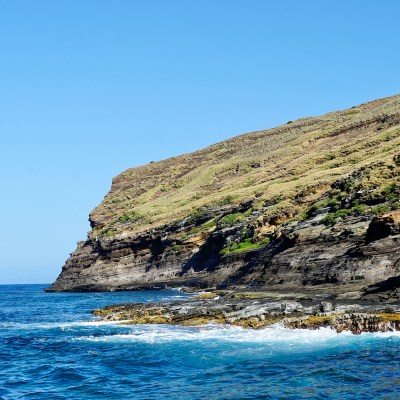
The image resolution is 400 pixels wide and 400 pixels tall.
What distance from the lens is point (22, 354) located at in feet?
92.9

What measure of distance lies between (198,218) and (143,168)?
71.2 metres

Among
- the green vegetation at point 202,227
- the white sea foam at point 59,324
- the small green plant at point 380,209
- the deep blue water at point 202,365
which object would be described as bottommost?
the deep blue water at point 202,365

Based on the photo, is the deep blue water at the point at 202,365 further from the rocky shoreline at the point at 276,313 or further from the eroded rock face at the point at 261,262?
the eroded rock face at the point at 261,262

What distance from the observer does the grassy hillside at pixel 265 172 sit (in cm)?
7938

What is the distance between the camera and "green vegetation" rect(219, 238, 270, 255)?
65.6 m

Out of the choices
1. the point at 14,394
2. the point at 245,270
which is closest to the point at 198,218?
the point at 245,270

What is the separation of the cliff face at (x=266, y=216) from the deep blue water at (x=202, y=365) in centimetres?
1074

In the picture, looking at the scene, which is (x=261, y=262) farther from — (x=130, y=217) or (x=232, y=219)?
(x=130, y=217)

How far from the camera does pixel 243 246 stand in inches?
2692

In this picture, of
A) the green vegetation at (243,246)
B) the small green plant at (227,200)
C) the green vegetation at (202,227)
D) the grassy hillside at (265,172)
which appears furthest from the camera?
the small green plant at (227,200)

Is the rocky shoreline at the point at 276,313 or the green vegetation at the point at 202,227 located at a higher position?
the green vegetation at the point at 202,227

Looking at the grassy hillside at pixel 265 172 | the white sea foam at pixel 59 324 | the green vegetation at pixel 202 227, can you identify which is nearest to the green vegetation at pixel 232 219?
the grassy hillside at pixel 265 172

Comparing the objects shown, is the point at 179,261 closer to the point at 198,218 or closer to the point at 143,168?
the point at 198,218

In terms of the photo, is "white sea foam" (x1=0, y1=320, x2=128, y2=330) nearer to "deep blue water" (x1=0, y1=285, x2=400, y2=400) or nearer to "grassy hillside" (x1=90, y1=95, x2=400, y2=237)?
"deep blue water" (x1=0, y1=285, x2=400, y2=400)
